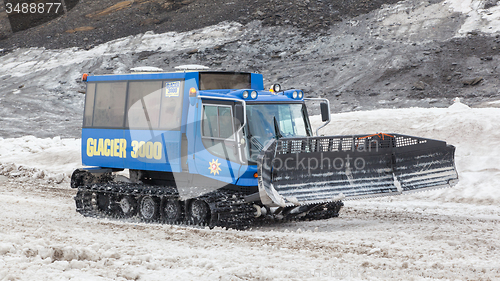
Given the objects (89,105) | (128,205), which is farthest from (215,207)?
→ (89,105)

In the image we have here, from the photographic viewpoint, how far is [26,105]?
117 ft

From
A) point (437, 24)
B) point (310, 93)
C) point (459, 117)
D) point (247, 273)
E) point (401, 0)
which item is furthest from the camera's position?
point (401, 0)

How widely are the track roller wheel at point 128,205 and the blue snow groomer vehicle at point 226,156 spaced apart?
0.06ft

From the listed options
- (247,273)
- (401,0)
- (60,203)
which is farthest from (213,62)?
(247,273)

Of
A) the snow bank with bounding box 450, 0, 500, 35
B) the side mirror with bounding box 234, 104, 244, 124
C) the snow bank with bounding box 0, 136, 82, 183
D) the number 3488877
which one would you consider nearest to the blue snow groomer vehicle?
the side mirror with bounding box 234, 104, 244, 124

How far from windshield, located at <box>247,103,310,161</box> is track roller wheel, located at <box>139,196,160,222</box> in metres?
2.22

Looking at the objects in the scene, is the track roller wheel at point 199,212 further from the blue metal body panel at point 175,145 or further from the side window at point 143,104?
the side window at point 143,104

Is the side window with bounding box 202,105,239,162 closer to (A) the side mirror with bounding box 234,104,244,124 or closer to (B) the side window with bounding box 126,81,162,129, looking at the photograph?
(A) the side mirror with bounding box 234,104,244,124

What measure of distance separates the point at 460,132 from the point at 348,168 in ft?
25.5

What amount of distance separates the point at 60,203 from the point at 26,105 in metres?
25.8

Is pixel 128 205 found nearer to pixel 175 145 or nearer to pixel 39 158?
pixel 175 145

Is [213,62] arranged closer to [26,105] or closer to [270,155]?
[26,105]

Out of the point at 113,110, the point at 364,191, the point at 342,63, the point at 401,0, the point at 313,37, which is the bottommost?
the point at 364,191

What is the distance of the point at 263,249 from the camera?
713 centimetres
